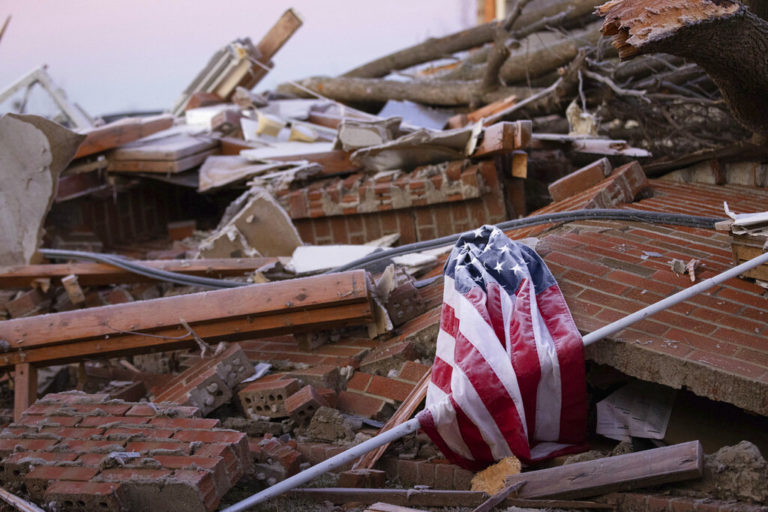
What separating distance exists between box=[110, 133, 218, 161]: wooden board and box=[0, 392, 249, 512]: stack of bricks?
3.68 m

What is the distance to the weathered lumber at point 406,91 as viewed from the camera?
7672mm

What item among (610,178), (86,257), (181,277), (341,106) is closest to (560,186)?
(610,178)

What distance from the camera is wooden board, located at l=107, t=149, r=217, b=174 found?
6.58 metres

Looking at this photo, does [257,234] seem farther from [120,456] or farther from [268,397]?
[120,456]

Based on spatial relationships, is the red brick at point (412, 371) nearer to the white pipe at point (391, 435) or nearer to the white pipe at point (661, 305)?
the white pipe at point (391, 435)

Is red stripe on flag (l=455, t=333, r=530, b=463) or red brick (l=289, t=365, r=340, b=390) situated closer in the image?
red stripe on flag (l=455, t=333, r=530, b=463)

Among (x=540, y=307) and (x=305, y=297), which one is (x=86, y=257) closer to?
(x=305, y=297)

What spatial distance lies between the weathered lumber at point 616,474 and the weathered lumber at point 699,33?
148cm

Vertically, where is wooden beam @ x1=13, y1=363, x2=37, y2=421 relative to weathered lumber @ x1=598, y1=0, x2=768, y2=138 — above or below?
below

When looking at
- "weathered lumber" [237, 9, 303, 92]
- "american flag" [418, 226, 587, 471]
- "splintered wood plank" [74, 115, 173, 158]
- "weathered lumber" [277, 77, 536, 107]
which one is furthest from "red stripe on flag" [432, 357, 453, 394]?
"weathered lumber" [237, 9, 303, 92]

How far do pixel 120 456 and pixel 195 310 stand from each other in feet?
3.62

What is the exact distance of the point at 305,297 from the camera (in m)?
3.62

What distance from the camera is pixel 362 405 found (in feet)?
11.2

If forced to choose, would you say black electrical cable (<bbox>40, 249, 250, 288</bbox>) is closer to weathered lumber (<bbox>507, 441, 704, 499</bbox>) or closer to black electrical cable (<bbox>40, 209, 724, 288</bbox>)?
black electrical cable (<bbox>40, 209, 724, 288</bbox>)
